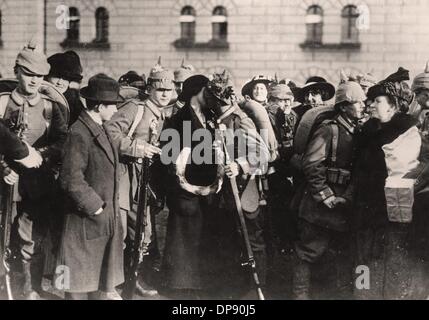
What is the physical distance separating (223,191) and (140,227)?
32.3 inches

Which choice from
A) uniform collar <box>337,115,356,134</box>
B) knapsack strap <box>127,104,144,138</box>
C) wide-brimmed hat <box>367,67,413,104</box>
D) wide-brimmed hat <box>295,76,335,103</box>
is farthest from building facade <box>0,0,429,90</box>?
knapsack strap <box>127,104,144,138</box>

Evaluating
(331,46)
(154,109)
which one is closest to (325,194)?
(154,109)

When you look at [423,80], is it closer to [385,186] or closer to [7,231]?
[385,186]

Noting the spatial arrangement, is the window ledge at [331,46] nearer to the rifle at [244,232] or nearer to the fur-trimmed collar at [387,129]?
the fur-trimmed collar at [387,129]

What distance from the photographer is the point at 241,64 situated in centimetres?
773

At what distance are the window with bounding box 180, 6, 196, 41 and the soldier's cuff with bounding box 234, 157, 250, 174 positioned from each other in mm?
3458

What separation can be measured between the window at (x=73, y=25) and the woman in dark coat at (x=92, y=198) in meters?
2.96

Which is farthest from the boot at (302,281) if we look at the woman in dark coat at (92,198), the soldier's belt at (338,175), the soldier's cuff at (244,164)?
the woman in dark coat at (92,198)

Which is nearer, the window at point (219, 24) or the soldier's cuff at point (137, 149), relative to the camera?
the soldier's cuff at point (137, 149)

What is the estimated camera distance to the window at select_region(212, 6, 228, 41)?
764 cm

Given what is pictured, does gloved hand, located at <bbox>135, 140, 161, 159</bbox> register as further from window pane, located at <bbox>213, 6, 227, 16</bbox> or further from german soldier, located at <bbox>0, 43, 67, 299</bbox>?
window pane, located at <bbox>213, 6, 227, 16</bbox>

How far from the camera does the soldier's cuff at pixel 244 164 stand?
5258mm
